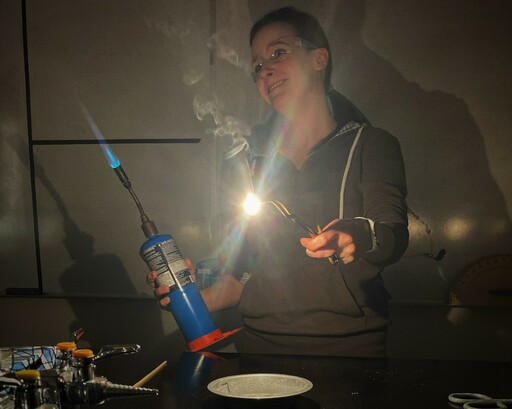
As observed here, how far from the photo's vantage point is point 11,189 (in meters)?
2.35

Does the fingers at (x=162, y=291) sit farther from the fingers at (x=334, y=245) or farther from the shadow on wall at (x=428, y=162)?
the shadow on wall at (x=428, y=162)

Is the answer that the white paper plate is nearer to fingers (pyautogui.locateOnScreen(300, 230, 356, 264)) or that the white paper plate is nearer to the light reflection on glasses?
fingers (pyautogui.locateOnScreen(300, 230, 356, 264))

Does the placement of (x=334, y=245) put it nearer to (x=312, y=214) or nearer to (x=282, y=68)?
(x=312, y=214)

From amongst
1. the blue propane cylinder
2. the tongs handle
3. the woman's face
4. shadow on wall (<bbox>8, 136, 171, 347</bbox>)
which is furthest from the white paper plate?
the woman's face

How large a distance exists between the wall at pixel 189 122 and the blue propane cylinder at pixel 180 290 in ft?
1.03

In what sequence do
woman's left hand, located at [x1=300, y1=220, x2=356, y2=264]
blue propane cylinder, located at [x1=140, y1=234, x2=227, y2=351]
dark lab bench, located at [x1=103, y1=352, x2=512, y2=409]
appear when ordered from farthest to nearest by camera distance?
woman's left hand, located at [x1=300, y1=220, x2=356, y2=264] → blue propane cylinder, located at [x1=140, y1=234, x2=227, y2=351] → dark lab bench, located at [x1=103, y1=352, x2=512, y2=409]

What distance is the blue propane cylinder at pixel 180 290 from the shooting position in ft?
6.29

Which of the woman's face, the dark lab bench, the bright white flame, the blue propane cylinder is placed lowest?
the dark lab bench

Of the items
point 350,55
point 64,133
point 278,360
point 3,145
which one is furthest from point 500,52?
point 3,145

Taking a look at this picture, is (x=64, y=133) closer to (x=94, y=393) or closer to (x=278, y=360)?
(x=278, y=360)

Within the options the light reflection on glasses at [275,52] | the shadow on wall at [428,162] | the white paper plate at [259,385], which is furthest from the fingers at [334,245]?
the white paper plate at [259,385]

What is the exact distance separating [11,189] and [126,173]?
1.52ft

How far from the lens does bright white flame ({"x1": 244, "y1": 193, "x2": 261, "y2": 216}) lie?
7.34ft

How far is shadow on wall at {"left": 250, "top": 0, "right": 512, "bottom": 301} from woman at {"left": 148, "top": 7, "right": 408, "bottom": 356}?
4 cm
